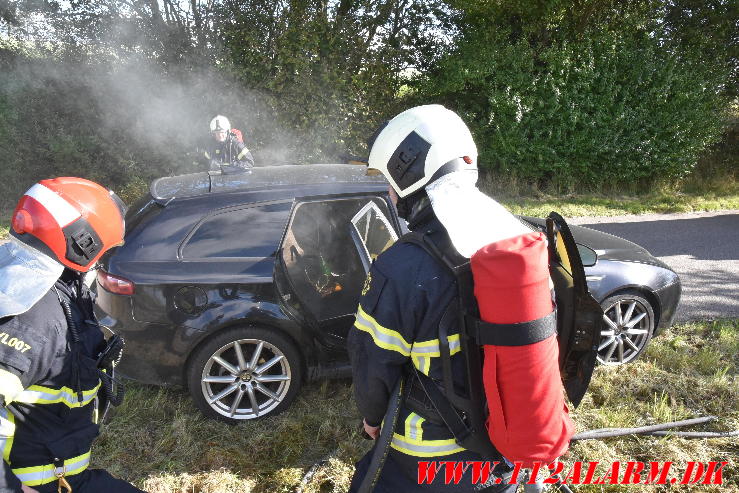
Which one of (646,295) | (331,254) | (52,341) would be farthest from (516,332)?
(646,295)

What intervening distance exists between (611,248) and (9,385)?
4016 millimetres

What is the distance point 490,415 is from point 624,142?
10.3m

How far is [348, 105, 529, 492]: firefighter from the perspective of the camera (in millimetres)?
1469

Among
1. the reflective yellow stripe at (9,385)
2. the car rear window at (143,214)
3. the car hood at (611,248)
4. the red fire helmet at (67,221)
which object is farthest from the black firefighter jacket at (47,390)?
the car hood at (611,248)

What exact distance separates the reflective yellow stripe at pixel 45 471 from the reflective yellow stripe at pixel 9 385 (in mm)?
383

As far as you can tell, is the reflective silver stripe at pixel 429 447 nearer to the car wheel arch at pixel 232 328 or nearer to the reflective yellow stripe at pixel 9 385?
the reflective yellow stripe at pixel 9 385

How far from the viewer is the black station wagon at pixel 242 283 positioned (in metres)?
3.13

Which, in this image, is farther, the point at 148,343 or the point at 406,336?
the point at 148,343

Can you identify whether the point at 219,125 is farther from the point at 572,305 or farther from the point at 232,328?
the point at 572,305

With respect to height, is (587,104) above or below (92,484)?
Answer: above

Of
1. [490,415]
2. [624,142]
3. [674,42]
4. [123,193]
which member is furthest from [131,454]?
[674,42]

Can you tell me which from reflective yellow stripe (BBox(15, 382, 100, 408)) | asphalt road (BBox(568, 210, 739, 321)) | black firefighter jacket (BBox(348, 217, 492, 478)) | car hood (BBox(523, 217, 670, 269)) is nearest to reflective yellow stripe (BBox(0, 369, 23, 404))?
reflective yellow stripe (BBox(15, 382, 100, 408))

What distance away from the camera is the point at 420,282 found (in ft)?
4.90

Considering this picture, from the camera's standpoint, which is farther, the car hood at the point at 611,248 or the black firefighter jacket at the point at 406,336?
the car hood at the point at 611,248
